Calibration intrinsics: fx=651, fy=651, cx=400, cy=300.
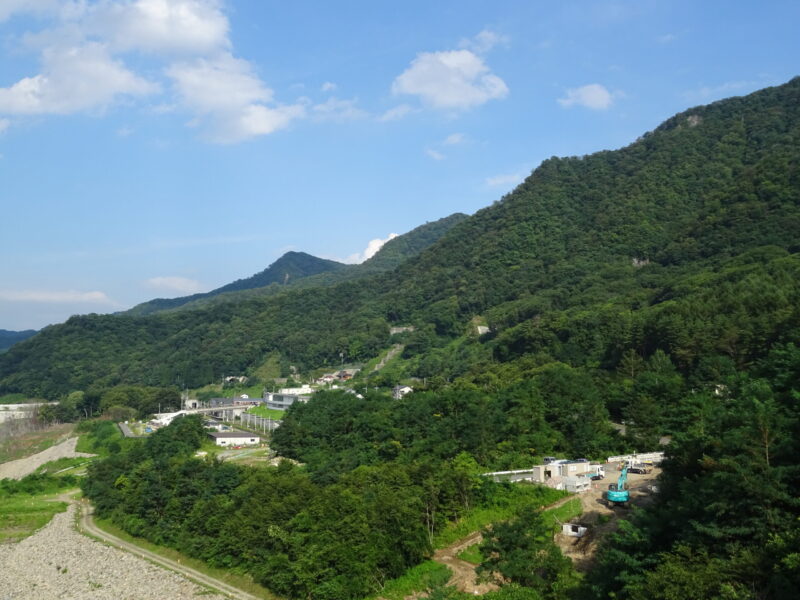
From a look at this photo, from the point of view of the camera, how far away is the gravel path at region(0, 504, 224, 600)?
26062 millimetres

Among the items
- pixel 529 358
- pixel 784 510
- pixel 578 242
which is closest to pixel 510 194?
pixel 578 242

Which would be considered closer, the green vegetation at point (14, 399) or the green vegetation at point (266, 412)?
the green vegetation at point (266, 412)

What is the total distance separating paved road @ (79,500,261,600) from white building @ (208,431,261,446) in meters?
11.6

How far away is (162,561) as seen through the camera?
97.7 ft

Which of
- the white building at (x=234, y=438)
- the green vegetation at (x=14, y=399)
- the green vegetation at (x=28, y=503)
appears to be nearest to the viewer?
the green vegetation at (x=28, y=503)

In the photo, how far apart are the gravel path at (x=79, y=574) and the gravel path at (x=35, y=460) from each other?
21.6 metres

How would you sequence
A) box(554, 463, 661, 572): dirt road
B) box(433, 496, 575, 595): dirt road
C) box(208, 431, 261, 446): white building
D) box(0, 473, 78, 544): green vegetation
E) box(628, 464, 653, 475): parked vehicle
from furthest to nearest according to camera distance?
box(208, 431, 261, 446): white building < box(0, 473, 78, 544): green vegetation < box(628, 464, 653, 475): parked vehicle < box(433, 496, 575, 595): dirt road < box(554, 463, 661, 572): dirt road

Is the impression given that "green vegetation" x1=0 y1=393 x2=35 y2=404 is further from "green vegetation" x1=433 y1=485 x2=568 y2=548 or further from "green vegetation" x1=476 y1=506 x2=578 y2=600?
"green vegetation" x1=476 y1=506 x2=578 y2=600

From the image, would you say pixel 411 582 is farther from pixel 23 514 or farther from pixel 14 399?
pixel 14 399

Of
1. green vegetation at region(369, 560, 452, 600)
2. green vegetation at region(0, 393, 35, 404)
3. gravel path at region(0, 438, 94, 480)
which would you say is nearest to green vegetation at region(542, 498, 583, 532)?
green vegetation at region(369, 560, 452, 600)

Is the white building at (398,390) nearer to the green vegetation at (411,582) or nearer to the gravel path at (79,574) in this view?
the gravel path at (79,574)

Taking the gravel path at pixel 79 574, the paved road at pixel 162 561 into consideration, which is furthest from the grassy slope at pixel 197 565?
the gravel path at pixel 79 574

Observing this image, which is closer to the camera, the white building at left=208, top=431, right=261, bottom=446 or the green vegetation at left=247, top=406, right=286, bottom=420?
the white building at left=208, top=431, right=261, bottom=446

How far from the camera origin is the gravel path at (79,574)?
26062 millimetres
